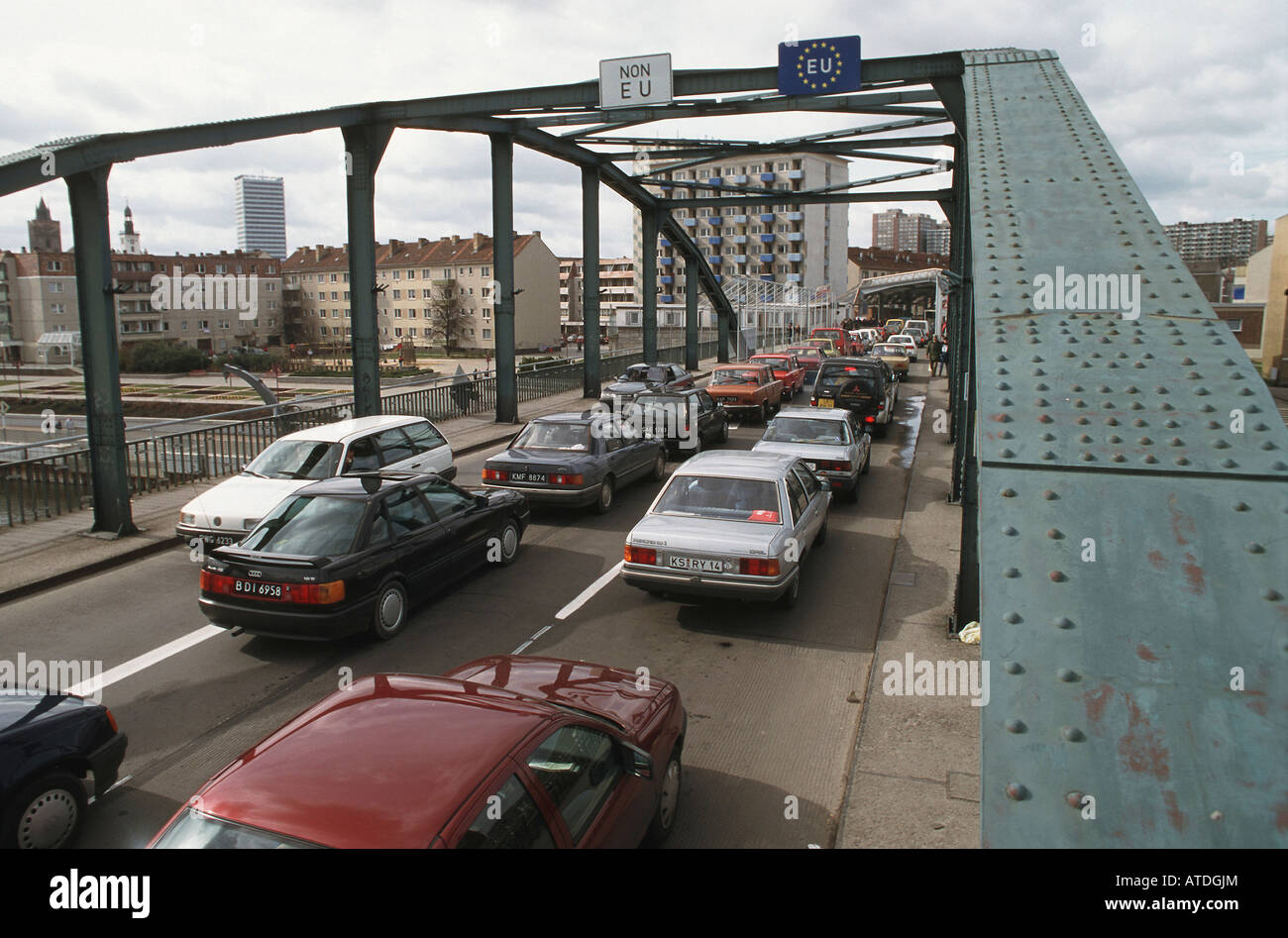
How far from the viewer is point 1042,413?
303cm

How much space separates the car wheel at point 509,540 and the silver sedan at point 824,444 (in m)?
4.26

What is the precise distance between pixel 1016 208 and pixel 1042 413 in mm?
1749

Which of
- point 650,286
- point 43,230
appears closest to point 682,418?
point 650,286

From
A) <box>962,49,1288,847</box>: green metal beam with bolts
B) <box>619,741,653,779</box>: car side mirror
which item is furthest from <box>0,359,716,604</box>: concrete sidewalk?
<box>962,49,1288,847</box>: green metal beam with bolts

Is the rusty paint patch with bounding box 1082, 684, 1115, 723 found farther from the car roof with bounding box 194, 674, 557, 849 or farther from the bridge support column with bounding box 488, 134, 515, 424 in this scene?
the bridge support column with bounding box 488, 134, 515, 424

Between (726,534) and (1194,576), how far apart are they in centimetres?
668

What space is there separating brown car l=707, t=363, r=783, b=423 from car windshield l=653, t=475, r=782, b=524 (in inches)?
517

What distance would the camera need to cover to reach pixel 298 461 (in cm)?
1225

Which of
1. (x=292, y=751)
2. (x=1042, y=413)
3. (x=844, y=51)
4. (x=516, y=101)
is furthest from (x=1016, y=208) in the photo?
(x=516, y=101)

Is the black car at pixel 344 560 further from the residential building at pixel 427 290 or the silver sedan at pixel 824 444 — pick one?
the residential building at pixel 427 290

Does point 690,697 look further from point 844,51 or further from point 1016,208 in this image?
point 844,51

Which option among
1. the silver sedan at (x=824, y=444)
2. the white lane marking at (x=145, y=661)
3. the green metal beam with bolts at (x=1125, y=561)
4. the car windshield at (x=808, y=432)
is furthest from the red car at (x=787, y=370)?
the green metal beam with bolts at (x=1125, y=561)

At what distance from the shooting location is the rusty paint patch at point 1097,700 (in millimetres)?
2133

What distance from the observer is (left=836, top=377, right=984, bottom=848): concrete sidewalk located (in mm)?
5258
